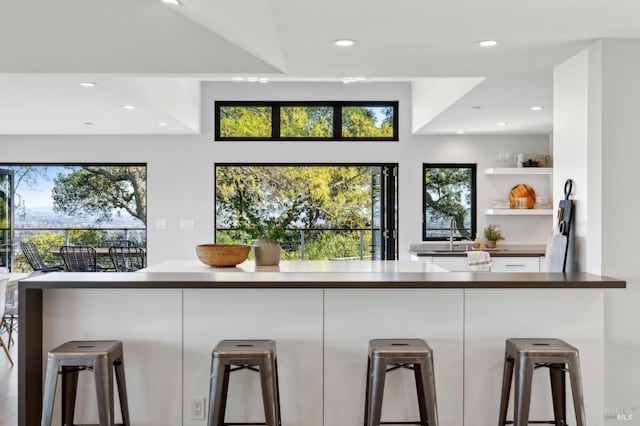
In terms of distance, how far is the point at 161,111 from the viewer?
5.61m

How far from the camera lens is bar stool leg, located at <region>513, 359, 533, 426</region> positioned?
9.32ft

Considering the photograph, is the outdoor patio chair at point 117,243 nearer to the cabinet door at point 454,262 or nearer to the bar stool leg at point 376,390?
the cabinet door at point 454,262

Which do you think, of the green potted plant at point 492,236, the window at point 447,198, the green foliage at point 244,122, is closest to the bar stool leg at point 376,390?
the green potted plant at point 492,236

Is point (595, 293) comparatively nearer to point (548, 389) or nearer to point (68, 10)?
point (548, 389)

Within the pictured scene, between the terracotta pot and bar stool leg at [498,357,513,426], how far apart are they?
78.1 inches

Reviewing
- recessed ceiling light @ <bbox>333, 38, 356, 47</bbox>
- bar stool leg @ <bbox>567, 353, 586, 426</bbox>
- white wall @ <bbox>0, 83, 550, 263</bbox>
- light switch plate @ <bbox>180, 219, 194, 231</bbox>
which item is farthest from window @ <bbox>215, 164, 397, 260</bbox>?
bar stool leg @ <bbox>567, 353, 586, 426</bbox>

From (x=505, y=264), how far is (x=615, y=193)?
10.1 feet

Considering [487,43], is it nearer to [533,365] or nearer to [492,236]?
[533,365]

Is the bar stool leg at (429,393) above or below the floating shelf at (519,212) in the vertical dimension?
below

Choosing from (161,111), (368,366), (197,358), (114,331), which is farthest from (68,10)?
(368,366)

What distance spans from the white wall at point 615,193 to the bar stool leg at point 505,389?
62cm

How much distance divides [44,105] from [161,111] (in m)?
1.03

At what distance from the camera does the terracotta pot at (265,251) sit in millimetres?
4484

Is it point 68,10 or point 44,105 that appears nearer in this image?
point 68,10
